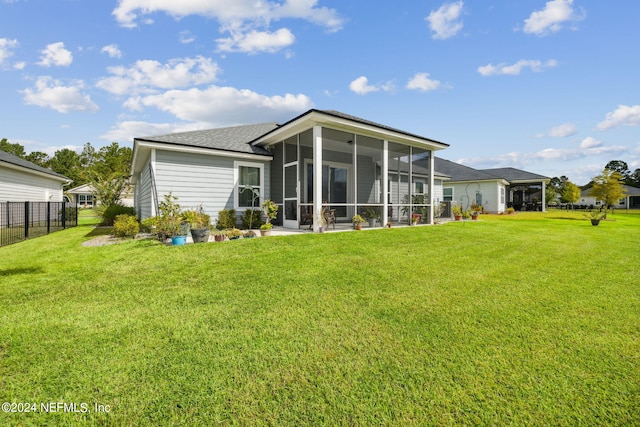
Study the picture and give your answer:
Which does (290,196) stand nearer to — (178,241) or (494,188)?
(178,241)

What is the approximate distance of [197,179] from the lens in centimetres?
913

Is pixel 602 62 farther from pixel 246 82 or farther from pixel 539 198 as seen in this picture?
pixel 539 198

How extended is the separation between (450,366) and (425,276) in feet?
7.60

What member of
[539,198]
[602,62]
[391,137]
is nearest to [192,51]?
[391,137]

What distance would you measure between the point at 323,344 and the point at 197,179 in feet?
27.4

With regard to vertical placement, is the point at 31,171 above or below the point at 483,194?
above

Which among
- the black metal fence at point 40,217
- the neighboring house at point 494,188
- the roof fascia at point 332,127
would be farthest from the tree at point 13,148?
the neighboring house at point 494,188

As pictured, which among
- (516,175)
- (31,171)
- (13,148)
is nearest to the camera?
(31,171)

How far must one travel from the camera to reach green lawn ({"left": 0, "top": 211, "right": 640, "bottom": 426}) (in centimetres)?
163

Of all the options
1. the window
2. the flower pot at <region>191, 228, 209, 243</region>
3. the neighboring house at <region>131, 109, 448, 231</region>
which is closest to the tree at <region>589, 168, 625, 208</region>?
the neighboring house at <region>131, 109, 448, 231</region>

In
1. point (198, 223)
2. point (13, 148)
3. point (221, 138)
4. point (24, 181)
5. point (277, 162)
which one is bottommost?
point (198, 223)

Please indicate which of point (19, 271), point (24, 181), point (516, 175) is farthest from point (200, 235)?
point (516, 175)

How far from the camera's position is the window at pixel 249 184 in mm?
9906

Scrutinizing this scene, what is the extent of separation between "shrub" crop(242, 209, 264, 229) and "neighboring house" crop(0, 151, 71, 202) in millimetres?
13162
